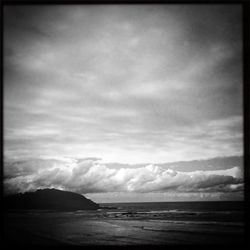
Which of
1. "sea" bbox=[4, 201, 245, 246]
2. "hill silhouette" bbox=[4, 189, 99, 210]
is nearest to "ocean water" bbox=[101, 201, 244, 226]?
"sea" bbox=[4, 201, 245, 246]

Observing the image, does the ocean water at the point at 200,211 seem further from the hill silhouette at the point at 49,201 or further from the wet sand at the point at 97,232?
the hill silhouette at the point at 49,201

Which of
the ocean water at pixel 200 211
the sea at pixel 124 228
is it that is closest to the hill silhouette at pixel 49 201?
the sea at pixel 124 228

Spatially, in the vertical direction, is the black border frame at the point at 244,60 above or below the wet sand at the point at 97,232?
above

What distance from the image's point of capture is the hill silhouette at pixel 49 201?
2188mm

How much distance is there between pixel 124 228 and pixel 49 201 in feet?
1.91

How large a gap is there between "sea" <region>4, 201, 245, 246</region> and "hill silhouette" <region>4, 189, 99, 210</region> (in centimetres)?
5

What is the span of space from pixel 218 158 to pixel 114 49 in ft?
3.44

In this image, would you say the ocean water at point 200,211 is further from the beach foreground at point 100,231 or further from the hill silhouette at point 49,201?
the hill silhouette at point 49,201

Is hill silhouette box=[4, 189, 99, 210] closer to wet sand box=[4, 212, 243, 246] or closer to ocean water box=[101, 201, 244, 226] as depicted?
wet sand box=[4, 212, 243, 246]

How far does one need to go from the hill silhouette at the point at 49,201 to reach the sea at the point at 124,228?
5 cm

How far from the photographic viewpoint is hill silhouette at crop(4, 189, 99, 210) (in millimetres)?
2188

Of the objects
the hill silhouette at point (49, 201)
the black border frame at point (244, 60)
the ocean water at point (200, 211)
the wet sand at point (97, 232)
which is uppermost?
the black border frame at point (244, 60)

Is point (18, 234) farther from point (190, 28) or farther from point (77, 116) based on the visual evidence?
point (190, 28)

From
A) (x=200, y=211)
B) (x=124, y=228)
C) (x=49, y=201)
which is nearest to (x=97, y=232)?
(x=124, y=228)
